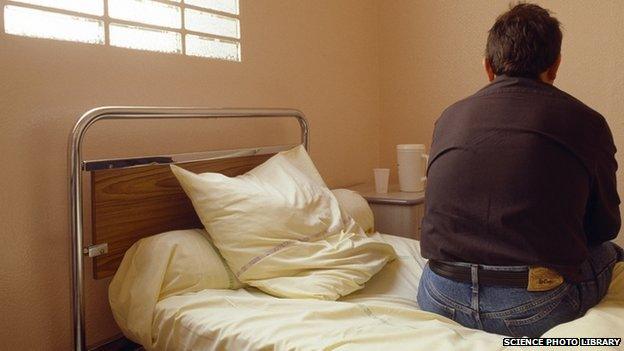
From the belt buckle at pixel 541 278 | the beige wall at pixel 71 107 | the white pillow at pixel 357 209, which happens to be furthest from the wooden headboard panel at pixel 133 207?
the belt buckle at pixel 541 278

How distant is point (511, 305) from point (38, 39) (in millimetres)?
1418

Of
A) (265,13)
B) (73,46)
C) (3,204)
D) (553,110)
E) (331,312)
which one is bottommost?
(331,312)

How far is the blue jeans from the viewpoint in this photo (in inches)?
41.9

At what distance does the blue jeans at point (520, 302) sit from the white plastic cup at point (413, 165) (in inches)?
50.6

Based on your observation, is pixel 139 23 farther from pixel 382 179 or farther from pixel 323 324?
pixel 382 179

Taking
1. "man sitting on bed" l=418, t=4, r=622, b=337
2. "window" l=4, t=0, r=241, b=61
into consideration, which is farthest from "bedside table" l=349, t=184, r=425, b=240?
"man sitting on bed" l=418, t=4, r=622, b=337

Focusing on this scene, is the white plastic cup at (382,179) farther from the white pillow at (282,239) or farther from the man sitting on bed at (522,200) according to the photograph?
the man sitting on bed at (522,200)

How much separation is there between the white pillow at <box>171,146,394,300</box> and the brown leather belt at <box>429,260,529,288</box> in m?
0.33

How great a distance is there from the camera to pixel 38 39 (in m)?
1.41

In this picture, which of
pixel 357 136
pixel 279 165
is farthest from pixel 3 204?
pixel 357 136

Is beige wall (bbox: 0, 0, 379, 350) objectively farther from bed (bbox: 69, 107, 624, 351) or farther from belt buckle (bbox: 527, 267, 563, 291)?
belt buckle (bbox: 527, 267, 563, 291)

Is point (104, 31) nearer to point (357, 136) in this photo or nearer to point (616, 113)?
point (357, 136)

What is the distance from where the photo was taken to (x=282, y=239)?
4.82ft

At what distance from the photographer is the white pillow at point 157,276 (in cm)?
132
